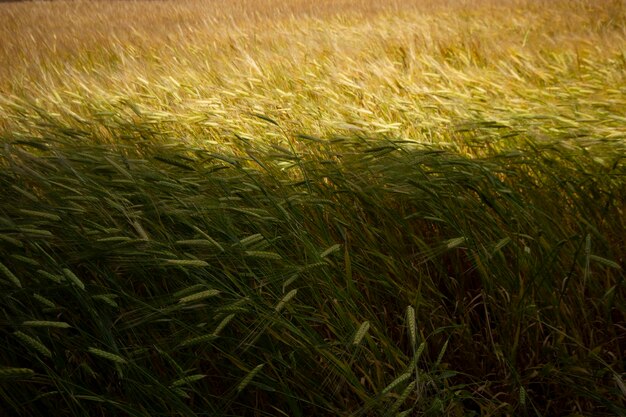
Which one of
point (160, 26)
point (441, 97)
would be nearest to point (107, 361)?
point (441, 97)

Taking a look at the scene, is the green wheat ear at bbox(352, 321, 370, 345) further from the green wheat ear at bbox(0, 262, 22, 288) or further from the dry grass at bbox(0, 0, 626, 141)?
the dry grass at bbox(0, 0, 626, 141)

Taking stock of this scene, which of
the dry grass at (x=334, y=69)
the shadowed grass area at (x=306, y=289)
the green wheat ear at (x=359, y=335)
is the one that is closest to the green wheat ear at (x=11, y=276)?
the shadowed grass area at (x=306, y=289)

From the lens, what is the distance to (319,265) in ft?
3.67

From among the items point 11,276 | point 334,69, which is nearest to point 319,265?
point 11,276

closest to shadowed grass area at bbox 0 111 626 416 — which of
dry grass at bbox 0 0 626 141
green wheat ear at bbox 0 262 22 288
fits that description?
green wheat ear at bbox 0 262 22 288

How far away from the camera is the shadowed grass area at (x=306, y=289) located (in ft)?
3.22

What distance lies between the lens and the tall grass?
0.99 metres

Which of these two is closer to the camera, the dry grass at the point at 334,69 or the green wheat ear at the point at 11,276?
the green wheat ear at the point at 11,276

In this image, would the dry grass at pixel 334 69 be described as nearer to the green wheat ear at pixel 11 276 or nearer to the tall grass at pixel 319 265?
the tall grass at pixel 319 265

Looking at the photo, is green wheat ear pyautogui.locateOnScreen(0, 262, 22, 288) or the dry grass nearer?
green wheat ear pyautogui.locateOnScreen(0, 262, 22, 288)

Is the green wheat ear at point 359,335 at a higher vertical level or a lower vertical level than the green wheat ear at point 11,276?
lower

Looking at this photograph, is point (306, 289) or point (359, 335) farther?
point (306, 289)

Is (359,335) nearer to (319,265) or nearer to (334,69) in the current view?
(319,265)

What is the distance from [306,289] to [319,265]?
0.08 metres
